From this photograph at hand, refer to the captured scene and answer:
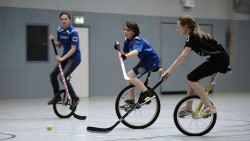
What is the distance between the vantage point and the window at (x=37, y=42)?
17.6 m

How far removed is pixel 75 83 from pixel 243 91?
7.73 m

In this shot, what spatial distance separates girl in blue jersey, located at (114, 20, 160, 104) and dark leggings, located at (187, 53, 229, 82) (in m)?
1.15

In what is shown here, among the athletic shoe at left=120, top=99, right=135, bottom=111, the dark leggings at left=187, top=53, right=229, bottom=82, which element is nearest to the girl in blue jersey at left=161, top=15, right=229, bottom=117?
the dark leggings at left=187, top=53, right=229, bottom=82

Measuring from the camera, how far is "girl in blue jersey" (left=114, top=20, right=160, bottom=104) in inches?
365

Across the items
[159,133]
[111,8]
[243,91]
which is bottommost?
[243,91]

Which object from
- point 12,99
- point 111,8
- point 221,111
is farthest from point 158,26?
point 221,111

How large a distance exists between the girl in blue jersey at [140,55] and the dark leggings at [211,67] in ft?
3.78

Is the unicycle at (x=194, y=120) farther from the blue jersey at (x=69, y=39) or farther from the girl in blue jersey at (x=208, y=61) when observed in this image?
the blue jersey at (x=69, y=39)

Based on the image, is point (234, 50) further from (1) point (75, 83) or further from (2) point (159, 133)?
(2) point (159, 133)

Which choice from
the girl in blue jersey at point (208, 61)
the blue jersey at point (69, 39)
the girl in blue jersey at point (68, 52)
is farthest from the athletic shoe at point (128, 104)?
the blue jersey at point (69, 39)

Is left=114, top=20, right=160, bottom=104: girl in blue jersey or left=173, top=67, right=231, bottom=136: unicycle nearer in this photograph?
left=173, top=67, right=231, bottom=136: unicycle

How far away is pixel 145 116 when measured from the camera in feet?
31.2

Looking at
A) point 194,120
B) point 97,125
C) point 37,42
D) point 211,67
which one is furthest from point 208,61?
point 37,42

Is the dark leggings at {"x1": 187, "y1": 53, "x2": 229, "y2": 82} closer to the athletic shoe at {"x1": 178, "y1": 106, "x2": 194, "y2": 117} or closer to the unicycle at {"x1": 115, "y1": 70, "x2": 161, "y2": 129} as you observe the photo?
the athletic shoe at {"x1": 178, "y1": 106, "x2": 194, "y2": 117}
